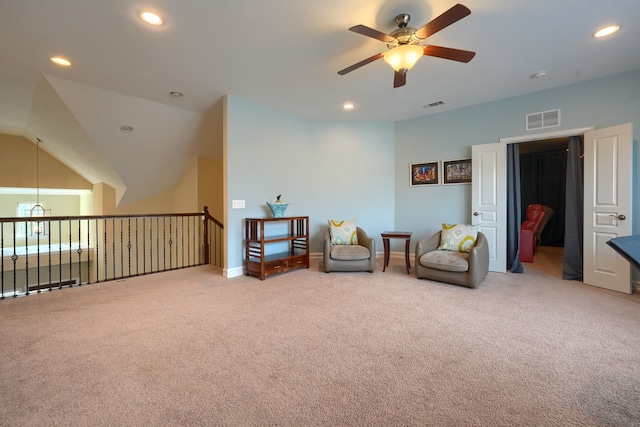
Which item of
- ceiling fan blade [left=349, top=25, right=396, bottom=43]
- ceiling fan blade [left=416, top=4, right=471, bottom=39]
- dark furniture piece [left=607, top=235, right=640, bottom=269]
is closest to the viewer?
dark furniture piece [left=607, top=235, right=640, bottom=269]

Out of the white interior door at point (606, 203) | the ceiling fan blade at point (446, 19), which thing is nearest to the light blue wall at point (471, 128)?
the white interior door at point (606, 203)

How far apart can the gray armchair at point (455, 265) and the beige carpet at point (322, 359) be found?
0.28 meters

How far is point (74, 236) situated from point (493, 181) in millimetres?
11466

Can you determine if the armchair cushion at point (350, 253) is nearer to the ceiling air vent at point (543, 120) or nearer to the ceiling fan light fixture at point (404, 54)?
the ceiling fan light fixture at point (404, 54)

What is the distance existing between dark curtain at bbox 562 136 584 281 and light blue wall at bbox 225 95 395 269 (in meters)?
2.74

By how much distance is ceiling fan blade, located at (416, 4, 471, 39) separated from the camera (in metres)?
1.88

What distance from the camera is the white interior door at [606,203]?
3436mm

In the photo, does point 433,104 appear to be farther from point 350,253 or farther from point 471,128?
point 350,253

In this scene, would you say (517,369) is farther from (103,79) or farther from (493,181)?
(103,79)

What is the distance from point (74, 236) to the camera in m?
8.74

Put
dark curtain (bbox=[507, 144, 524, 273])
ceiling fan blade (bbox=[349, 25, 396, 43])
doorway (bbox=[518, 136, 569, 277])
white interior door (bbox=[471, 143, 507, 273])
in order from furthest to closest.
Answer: doorway (bbox=[518, 136, 569, 277])
dark curtain (bbox=[507, 144, 524, 273])
white interior door (bbox=[471, 143, 507, 273])
ceiling fan blade (bbox=[349, 25, 396, 43])

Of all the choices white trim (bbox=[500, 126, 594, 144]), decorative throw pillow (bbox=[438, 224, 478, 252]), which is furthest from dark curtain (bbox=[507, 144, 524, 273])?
decorative throw pillow (bbox=[438, 224, 478, 252])

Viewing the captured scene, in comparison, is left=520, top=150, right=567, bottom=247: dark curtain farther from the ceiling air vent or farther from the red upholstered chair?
the ceiling air vent

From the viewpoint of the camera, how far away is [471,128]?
4809 millimetres
